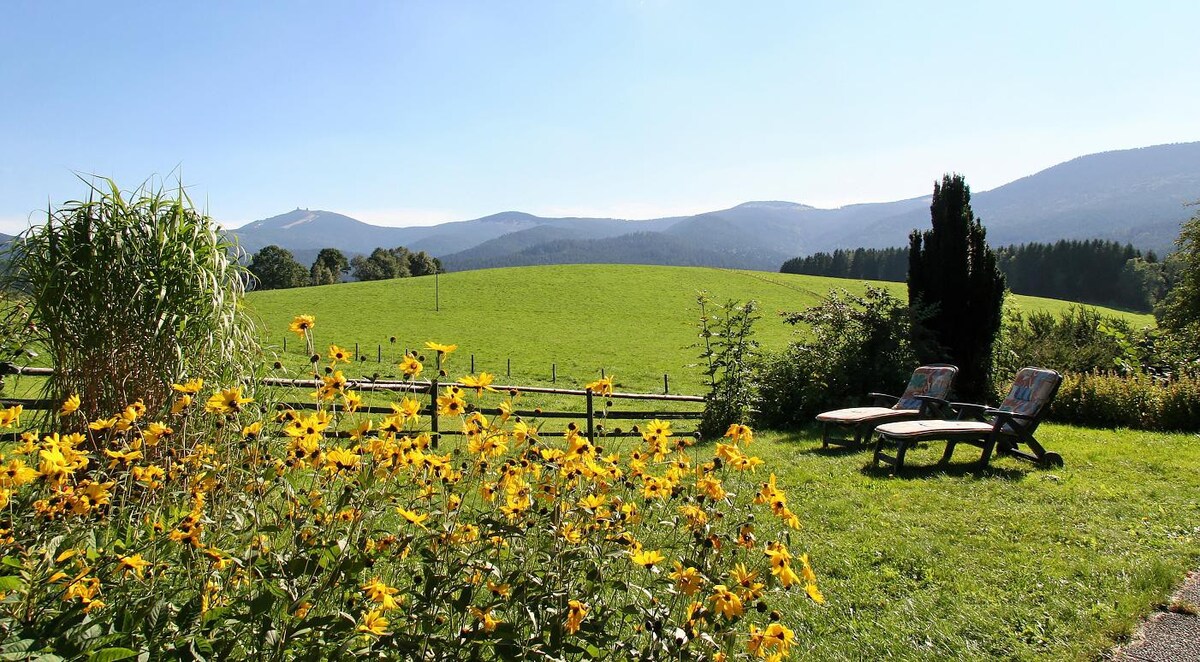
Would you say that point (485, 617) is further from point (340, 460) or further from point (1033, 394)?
point (1033, 394)

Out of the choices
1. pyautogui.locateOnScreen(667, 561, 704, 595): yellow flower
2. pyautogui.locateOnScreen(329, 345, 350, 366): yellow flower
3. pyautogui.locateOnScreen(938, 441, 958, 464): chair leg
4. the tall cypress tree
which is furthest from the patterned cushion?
pyautogui.locateOnScreen(329, 345, 350, 366): yellow flower

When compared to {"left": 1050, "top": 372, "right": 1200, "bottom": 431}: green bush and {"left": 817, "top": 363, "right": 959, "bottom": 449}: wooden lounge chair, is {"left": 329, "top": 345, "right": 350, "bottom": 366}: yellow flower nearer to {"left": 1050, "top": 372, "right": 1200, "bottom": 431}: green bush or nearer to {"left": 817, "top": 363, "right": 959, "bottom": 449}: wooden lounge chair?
{"left": 817, "top": 363, "right": 959, "bottom": 449}: wooden lounge chair

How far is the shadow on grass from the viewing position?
6.09 m

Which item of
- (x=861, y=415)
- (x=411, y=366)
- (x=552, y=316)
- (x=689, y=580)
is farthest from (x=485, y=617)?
(x=552, y=316)

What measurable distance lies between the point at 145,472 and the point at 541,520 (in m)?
1.16

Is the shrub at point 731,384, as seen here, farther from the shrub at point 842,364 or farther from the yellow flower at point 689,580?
the yellow flower at point 689,580

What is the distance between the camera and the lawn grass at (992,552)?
311 cm

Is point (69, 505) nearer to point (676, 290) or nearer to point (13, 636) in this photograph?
point (13, 636)

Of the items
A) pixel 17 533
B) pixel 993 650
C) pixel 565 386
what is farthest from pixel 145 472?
pixel 565 386

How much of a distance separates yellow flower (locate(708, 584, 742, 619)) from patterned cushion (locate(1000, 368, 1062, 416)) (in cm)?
616

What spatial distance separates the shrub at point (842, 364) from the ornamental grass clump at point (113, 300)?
25.7 feet

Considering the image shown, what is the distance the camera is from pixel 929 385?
8266 millimetres

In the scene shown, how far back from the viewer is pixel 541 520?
2.18m

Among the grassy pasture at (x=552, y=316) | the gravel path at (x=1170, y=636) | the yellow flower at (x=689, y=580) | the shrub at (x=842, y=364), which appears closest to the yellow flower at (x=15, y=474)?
the yellow flower at (x=689, y=580)
